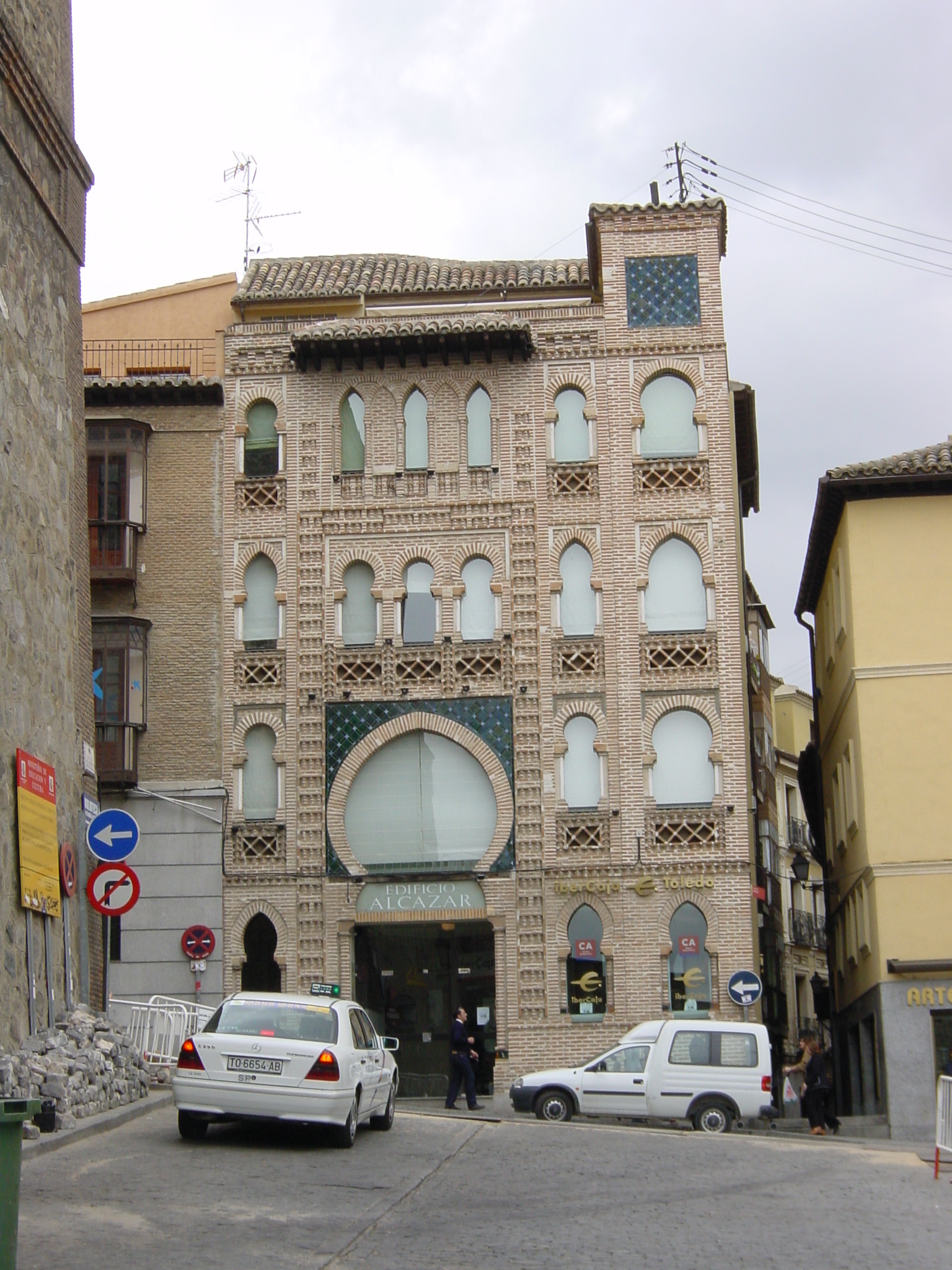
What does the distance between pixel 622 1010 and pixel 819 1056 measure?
4.47 metres

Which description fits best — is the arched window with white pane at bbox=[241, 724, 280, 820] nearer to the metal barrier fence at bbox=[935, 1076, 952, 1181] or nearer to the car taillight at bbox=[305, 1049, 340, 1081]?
the car taillight at bbox=[305, 1049, 340, 1081]

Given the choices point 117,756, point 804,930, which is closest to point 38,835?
point 117,756

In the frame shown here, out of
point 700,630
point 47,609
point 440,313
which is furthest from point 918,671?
point 47,609

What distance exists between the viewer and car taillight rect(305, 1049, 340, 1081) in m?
17.3

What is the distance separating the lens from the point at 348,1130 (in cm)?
1775

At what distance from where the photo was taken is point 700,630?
33250mm

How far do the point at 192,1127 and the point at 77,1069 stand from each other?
2291mm

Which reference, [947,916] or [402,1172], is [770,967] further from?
[402,1172]

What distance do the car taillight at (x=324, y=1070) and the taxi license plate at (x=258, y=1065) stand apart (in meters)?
0.33

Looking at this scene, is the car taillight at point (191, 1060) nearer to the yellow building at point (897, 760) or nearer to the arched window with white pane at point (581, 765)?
the yellow building at point (897, 760)

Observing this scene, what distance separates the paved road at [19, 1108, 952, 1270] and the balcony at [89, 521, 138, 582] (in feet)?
51.4

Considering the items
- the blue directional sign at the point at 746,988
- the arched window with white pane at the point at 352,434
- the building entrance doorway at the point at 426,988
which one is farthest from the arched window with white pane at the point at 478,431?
the blue directional sign at the point at 746,988

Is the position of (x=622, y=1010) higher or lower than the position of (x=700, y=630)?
lower

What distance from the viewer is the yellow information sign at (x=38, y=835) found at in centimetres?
2073
